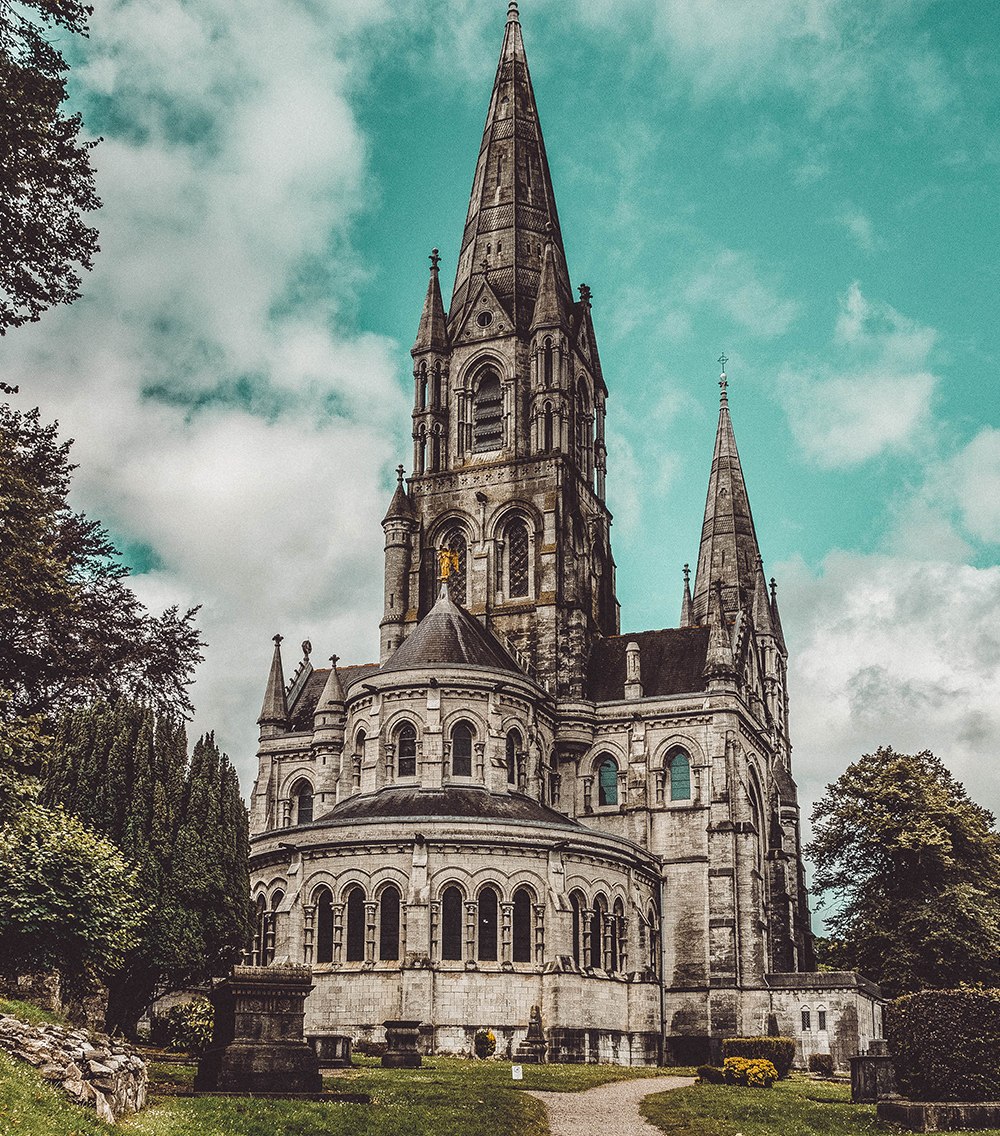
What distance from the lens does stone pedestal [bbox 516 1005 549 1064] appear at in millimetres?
35375

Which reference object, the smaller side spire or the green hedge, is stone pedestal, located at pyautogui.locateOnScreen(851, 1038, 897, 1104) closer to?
the green hedge

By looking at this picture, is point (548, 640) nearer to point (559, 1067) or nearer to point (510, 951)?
point (510, 951)

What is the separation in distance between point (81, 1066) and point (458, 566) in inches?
1685

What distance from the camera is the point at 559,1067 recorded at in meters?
32.4

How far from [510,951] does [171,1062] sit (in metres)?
15.7

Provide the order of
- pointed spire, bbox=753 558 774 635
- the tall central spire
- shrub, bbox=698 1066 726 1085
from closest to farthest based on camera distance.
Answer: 1. shrub, bbox=698 1066 726 1085
2. the tall central spire
3. pointed spire, bbox=753 558 774 635

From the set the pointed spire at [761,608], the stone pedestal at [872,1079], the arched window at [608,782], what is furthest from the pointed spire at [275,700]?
the stone pedestal at [872,1079]

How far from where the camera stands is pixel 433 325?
201 ft

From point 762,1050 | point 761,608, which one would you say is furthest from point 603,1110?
point 761,608

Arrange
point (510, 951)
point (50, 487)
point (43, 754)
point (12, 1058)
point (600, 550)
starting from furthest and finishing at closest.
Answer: point (600, 550), point (510, 951), point (50, 487), point (43, 754), point (12, 1058)

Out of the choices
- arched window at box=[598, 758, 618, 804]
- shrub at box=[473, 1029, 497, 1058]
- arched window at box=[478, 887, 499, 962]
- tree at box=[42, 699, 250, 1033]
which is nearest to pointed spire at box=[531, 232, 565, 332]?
arched window at box=[598, 758, 618, 804]

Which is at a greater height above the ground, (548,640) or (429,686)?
(548,640)

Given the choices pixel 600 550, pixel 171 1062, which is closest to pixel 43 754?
pixel 171 1062

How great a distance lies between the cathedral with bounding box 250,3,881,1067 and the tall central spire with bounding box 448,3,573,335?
0.16m
